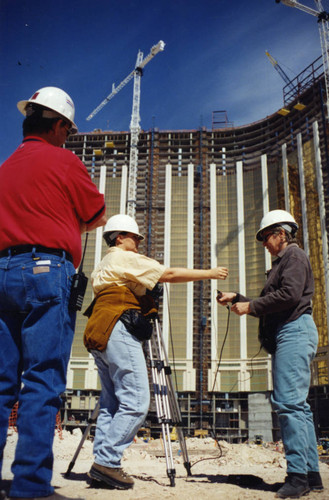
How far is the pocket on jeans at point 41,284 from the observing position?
2.21 meters

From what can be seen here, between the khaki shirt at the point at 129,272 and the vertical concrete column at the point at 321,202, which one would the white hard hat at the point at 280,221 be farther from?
the vertical concrete column at the point at 321,202

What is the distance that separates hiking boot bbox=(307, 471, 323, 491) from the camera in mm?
3330

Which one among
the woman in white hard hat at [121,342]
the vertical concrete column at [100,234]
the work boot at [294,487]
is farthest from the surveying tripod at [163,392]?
the vertical concrete column at [100,234]

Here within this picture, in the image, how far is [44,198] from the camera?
2.44 meters

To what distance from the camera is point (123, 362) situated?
319 centimetres

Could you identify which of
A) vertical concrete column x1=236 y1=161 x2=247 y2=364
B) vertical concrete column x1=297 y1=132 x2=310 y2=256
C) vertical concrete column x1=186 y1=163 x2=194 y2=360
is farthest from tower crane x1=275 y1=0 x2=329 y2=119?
vertical concrete column x1=186 y1=163 x2=194 y2=360

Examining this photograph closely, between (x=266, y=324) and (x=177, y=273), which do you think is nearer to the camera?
(x=177, y=273)

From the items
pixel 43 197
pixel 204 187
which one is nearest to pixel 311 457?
pixel 43 197

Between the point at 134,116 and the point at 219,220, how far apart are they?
22386mm

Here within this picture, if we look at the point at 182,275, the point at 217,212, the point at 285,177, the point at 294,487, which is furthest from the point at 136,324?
the point at 217,212

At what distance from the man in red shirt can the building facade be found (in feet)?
156

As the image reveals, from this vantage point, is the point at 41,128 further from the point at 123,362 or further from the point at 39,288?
the point at 123,362

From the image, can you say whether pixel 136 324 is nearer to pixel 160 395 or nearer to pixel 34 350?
pixel 160 395

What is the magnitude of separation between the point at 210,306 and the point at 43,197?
53.6 meters
